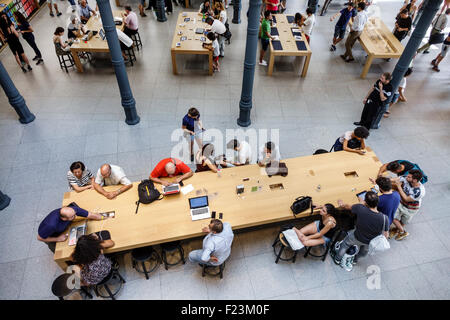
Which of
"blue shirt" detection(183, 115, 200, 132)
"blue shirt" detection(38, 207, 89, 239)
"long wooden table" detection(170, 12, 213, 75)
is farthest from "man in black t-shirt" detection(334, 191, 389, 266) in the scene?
"long wooden table" detection(170, 12, 213, 75)

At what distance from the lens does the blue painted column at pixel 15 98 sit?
20.7ft

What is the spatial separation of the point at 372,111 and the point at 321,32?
5.29 m

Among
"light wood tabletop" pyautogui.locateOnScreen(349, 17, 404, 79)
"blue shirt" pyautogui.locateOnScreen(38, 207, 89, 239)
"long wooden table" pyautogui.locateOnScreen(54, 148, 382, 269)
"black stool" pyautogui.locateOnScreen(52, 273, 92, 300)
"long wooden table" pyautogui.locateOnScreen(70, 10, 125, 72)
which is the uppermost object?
"blue shirt" pyautogui.locateOnScreen(38, 207, 89, 239)

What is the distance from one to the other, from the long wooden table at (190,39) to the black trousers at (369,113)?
4.16 meters

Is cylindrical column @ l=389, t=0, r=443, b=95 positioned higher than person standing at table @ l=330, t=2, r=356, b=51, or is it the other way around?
cylindrical column @ l=389, t=0, r=443, b=95

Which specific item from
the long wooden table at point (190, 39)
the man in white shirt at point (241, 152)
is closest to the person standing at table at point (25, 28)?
the long wooden table at point (190, 39)

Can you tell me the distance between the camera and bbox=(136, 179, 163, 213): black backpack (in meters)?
4.38

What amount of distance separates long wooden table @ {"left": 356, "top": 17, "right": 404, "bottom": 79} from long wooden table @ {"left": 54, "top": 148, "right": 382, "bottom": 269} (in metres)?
4.25

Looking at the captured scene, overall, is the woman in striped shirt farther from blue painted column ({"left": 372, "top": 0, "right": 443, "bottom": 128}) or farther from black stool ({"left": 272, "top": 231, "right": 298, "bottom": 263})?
blue painted column ({"left": 372, "top": 0, "right": 443, "bottom": 128})

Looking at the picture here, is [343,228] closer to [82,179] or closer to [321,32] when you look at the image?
[82,179]

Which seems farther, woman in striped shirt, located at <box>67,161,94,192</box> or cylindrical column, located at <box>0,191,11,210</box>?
cylindrical column, located at <box>0,191,11,210</box>

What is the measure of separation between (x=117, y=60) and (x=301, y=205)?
459 cm

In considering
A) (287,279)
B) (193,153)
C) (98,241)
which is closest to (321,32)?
(193,153)

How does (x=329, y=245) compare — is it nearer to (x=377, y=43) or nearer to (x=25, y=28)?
(x=377, y=43)
